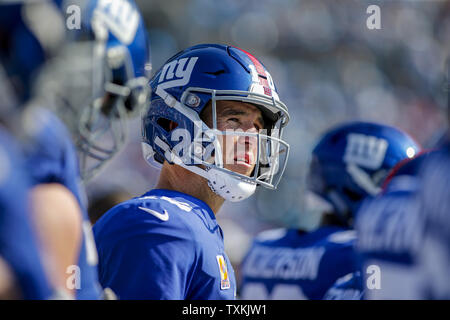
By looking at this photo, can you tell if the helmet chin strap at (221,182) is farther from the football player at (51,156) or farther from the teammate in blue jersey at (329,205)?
the teammate in blue jersey at (329,205)

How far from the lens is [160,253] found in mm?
1874

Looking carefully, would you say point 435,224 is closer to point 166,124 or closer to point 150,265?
point 150,265

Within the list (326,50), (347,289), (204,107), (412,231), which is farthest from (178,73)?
(326,50)

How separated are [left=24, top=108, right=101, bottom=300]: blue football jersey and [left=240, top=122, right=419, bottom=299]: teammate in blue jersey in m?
1.96

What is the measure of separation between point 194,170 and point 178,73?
39cm

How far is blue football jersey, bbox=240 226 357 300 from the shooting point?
10.2 ft

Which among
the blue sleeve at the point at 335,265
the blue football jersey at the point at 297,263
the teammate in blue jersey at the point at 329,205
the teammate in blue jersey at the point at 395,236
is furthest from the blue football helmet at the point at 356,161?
the teammate in blue jersey at the point at 395,236

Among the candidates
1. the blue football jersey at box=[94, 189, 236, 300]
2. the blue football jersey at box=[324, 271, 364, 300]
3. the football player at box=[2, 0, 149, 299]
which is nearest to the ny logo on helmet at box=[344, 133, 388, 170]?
the blue football jersey at box=[324, 271, 364, 300]

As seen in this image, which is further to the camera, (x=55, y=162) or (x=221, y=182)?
(x=221, y=182)

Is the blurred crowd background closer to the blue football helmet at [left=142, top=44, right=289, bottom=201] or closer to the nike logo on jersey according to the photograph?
the blue football helmet at [left=142, top=44, right=289, bottom=201]

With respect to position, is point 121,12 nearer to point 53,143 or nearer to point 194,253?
point 194,253

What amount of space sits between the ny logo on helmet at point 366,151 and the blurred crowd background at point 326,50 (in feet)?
20.0

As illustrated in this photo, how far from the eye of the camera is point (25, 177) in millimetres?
1091

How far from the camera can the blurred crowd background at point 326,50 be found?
33.2 ft
